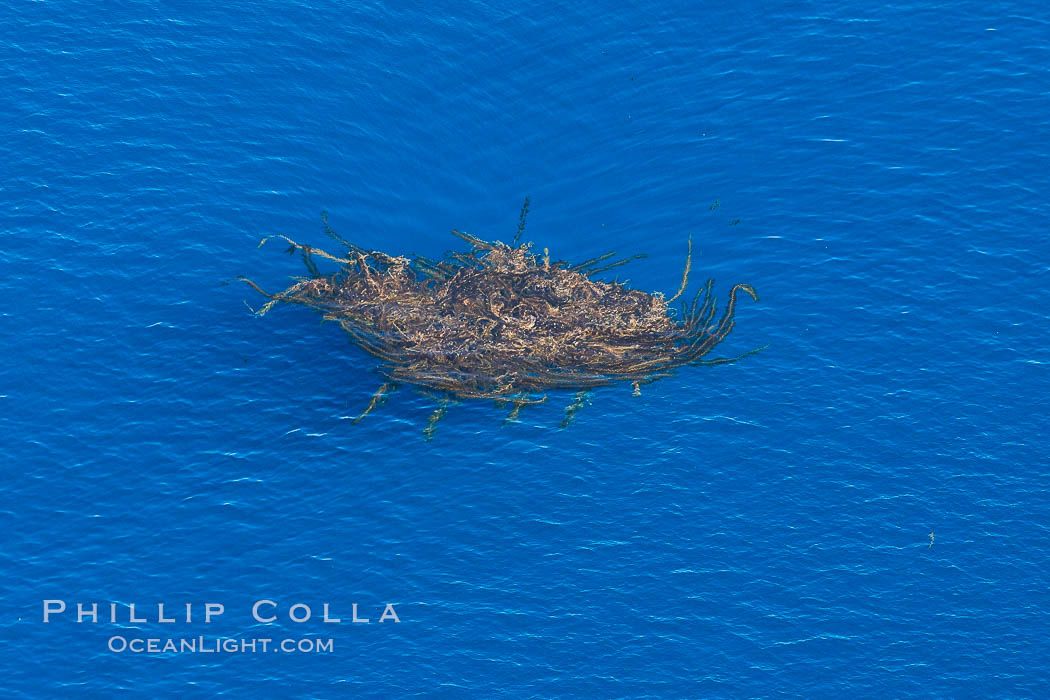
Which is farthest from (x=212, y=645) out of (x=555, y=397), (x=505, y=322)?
(x=505, y=322)

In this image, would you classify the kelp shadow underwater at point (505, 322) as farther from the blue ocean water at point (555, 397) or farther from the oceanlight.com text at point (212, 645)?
the oceanlight.com text at point (212, 645)

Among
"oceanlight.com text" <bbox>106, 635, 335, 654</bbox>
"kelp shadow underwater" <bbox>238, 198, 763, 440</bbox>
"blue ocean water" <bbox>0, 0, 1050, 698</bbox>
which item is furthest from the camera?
"kelp shadow underwater" <bbox>238, 198, 763, 440</bbox>

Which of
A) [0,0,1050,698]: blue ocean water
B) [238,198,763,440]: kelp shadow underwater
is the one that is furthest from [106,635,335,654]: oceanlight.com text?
[238,198,763,440]: kelp shadow underwater

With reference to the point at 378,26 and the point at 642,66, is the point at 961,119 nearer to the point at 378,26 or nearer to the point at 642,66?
the point at 642,66

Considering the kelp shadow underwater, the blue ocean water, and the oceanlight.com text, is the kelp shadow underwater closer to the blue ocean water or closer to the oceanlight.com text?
the blue ocean water

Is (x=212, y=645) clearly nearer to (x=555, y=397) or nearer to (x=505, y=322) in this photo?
(x=555, y=397)

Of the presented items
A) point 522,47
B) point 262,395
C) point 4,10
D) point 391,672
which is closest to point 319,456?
point 262,395
